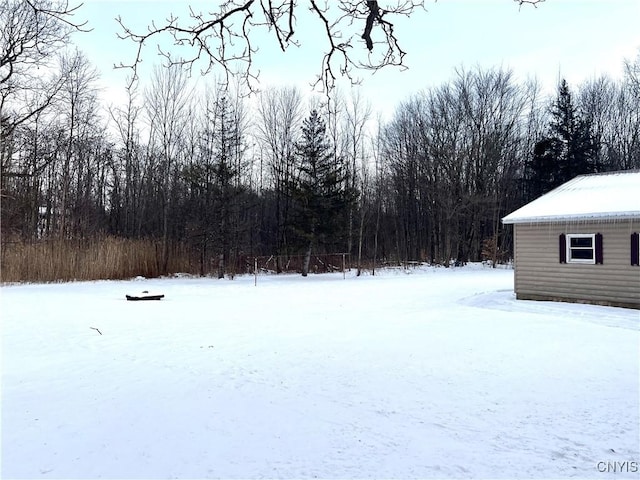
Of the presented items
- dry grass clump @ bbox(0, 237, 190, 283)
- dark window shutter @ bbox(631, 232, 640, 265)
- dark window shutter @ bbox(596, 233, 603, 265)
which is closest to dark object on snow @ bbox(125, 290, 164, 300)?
dry grass clump @ bbox(0, 237, 190, 283)

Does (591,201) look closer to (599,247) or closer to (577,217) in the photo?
(577,217)

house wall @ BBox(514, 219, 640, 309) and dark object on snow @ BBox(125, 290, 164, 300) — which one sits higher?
house wall @ BBox(514, 219, 640, 309)

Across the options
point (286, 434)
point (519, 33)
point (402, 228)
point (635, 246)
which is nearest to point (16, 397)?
point (286, 434)

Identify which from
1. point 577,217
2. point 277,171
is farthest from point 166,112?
point 577,217

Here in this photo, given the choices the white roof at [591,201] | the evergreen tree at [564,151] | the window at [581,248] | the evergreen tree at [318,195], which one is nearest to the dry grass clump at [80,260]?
the evergreen tree at [318,195]

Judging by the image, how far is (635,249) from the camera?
10828 millimetres

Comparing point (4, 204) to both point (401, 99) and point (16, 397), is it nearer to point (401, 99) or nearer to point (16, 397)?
point (16, 397)

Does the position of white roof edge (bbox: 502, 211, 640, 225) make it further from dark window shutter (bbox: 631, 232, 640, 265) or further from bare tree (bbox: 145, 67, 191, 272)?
bare tree (bbox: 145, 67, 191, 272)

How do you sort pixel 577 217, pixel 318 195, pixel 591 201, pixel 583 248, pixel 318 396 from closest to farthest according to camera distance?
pixel 318 396, pixel 577 217, pixel 583 248, pixel 591 201, pixel 318 195

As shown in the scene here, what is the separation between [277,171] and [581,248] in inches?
751

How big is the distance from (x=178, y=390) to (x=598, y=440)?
4163mm

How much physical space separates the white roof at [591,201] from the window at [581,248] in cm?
54

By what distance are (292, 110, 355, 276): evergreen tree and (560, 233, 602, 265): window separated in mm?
11876

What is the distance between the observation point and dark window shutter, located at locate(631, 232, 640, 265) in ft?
35.4
